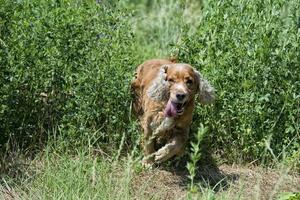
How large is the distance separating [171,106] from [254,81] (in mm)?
892

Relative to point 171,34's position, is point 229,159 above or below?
below

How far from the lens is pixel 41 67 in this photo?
20.1 ft

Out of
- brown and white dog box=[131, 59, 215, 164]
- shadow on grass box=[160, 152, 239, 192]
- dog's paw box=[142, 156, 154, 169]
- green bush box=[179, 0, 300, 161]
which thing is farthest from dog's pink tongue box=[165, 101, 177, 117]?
green bush box=[179, 0, 300, 161]

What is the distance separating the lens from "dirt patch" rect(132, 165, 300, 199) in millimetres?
5602

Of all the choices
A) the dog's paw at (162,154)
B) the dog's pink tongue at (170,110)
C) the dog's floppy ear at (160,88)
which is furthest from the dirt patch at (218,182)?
the dog's floppy ear at (160,88)

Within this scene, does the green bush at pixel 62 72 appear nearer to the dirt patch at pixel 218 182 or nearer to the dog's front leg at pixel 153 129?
the dog's front leg at pixel 153 129

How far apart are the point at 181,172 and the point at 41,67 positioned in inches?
60.0

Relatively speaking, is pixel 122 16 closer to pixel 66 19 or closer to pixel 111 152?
pixel 66 19

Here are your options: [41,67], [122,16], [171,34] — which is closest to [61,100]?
[41,67]

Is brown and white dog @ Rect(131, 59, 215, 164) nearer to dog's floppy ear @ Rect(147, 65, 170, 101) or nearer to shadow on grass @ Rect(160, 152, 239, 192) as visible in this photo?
dog's floppy ear @ Rect(147, 65, 170, 101)

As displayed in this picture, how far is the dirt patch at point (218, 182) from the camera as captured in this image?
5.60 metres

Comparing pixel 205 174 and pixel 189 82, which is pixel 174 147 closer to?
pixel 205 174

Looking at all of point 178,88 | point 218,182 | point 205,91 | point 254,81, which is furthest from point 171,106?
point 254,81

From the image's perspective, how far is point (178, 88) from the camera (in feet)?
18.8
